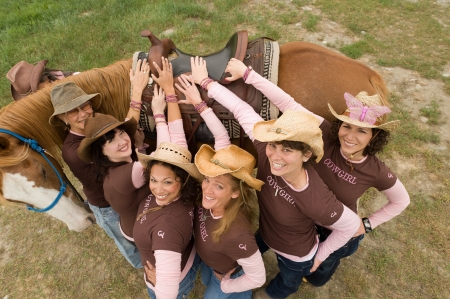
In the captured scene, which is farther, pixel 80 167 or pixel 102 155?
pixel 80 167

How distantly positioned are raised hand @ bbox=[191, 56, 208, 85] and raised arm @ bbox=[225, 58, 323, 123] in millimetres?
189

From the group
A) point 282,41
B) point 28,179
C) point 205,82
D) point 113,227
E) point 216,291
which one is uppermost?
point 205,82

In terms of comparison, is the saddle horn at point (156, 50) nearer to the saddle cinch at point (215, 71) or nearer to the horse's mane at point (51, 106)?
the saddle cinch at point (215, 71)

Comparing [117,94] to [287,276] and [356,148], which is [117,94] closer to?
[356,148]

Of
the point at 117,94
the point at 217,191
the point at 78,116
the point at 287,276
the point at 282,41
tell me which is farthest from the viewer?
the point at 282,41

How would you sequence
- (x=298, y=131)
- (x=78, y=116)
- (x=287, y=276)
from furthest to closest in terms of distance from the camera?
(x=287, y=276) < (x=78, y=116) < (x=298, y=131)

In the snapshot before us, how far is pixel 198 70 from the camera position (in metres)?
1.98

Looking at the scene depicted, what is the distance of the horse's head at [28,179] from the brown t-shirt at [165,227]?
824 mm

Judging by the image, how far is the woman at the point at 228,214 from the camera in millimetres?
1504

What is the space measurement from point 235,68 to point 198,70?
27cm

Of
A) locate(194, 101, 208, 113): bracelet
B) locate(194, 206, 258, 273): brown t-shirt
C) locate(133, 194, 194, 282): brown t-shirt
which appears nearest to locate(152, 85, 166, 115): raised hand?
locate(194, 101, 208, 113): bracelet

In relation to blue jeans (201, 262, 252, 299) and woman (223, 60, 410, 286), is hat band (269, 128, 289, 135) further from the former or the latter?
blue jeans (201, 262, 252, 299)

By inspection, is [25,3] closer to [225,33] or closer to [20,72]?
[225,33]

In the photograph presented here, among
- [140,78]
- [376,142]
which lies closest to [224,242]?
[376,142]
